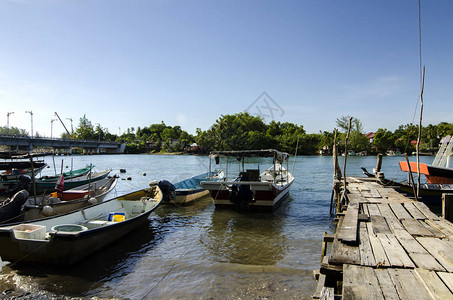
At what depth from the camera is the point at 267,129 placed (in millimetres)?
121000

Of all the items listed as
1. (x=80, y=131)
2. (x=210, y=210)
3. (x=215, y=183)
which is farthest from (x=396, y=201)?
(x=80, y=131)

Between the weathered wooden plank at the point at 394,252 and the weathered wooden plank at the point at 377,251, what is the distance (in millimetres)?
57

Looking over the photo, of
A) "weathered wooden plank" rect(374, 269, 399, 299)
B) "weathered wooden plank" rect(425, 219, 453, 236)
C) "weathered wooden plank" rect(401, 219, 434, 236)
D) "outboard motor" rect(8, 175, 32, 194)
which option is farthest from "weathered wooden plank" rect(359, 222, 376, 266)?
"outboard motor" rect(8, 175, 32, 194)

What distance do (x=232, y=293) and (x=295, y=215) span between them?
9.18 m

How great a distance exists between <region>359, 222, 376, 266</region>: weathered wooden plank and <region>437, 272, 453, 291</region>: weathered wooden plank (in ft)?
2.61

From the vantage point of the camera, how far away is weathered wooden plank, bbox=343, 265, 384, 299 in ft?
11.1

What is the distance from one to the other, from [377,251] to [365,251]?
19 cm

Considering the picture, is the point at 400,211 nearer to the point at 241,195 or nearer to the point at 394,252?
the point at 394,252

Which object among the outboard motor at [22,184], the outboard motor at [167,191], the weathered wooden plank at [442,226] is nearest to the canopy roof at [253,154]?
the outboard motor at [167,191]

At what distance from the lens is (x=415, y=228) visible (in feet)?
20.3

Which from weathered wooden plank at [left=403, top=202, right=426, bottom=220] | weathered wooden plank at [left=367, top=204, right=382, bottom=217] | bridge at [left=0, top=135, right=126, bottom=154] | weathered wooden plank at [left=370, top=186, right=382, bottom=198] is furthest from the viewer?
bridge at [left=0, top=135, right=126, bottom=154]

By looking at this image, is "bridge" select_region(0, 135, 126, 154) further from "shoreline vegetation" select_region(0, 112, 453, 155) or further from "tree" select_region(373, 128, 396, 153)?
"tree" select_region(373, 128, 396, 153)

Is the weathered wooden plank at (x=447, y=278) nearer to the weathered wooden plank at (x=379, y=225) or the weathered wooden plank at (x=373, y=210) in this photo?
the weathered wooden plank at (x=379, y=225)

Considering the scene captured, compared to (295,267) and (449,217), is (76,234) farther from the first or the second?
(449,217)
